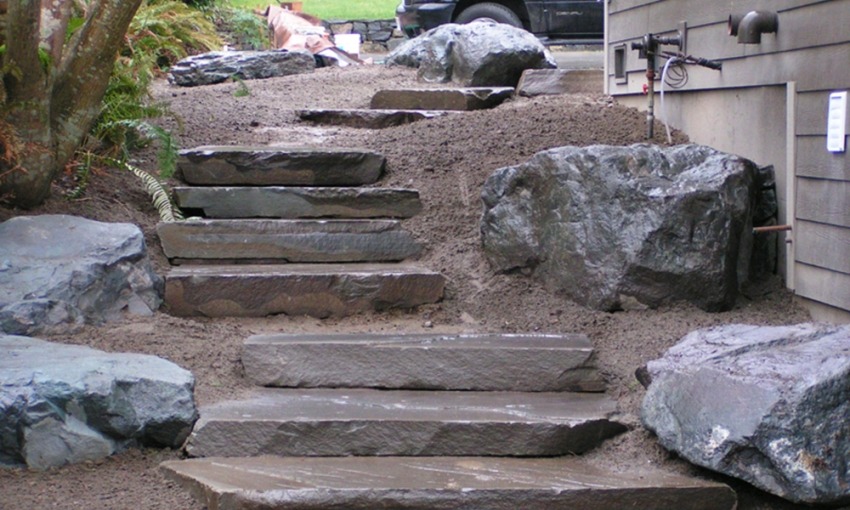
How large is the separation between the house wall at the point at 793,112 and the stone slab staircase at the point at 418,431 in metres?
1.21

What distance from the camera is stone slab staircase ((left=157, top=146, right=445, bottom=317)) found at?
476cm

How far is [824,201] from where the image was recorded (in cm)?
441

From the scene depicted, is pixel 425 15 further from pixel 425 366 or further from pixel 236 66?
pixel 425 366

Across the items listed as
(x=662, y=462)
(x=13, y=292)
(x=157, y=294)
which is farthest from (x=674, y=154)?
(x=13, y=292)

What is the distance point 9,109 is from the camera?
4.67 meters

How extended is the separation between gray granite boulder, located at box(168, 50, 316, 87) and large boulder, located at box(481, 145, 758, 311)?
5268 millimetres

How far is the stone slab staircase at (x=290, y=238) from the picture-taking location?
4762mm

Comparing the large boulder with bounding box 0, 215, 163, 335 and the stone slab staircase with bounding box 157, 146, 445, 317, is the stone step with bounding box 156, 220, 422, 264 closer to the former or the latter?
the stone slab staircase with bounding box 157, 146, 445, 317

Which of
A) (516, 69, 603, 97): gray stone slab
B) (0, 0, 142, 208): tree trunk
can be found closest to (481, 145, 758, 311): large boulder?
(0, 0, 142, 208): tree trunk

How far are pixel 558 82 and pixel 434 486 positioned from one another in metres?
5.45

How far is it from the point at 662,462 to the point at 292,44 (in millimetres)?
9812

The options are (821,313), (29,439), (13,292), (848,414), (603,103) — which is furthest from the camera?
(603,103)

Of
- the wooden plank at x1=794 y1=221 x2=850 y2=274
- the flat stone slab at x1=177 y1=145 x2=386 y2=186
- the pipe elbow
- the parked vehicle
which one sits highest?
the parked vehicle

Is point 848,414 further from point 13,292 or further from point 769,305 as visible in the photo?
point 13,292
